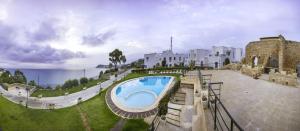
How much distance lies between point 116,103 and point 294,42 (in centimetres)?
1945

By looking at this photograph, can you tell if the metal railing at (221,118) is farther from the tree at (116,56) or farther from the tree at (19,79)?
the tree at (19,79)

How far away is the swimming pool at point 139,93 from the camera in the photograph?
16906 mm

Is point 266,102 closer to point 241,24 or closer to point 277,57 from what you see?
point 241,24

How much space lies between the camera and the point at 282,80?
10805mm

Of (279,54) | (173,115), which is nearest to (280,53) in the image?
(279,54)

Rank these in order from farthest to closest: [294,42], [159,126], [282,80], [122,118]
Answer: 1. [294,42]
2. [122,118]
3. [282,80]
4. [159,126]

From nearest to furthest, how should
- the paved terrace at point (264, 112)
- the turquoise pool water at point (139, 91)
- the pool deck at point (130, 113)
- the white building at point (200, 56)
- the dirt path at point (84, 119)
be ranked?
the paved terrace at point (264, 112) → the dirt path at point (84, 119) → the pool deck at point (130, 113) → the turquoise pool water at point (139, 91) → the white building at point (200, 56)

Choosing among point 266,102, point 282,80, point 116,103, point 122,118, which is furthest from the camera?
point 116,103

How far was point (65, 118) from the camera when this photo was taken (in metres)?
17.2

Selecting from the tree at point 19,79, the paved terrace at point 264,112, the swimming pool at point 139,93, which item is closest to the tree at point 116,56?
the swimming pool at point 139,93

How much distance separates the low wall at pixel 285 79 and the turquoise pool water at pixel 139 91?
9621 millimetres

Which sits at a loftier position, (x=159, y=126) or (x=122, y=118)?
(x=159, y=126)

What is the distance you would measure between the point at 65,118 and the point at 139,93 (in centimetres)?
754

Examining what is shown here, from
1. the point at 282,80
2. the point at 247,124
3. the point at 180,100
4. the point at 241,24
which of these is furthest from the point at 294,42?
the point at 247,124
